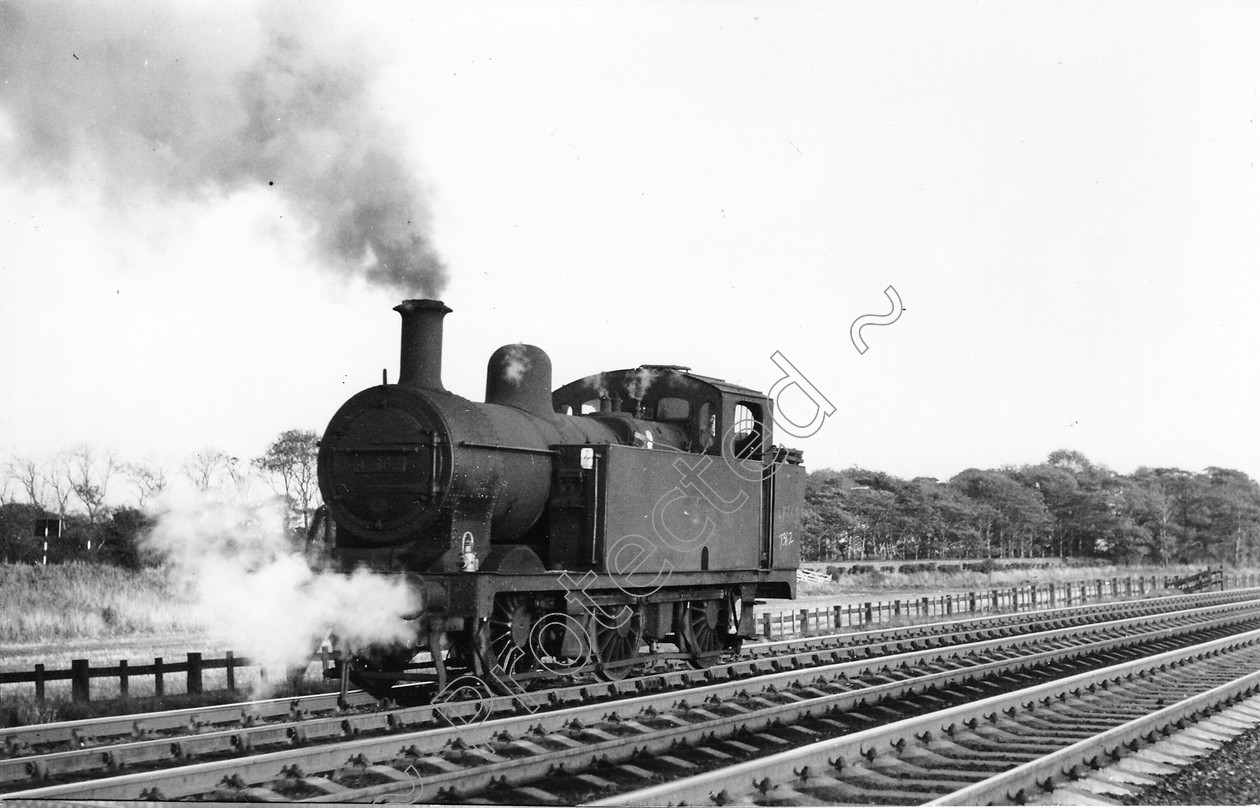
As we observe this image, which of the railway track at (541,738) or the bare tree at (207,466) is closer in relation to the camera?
the railway track at (541,738)

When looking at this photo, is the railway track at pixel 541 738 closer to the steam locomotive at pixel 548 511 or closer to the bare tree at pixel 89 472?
the steam locomotive at pixel 548 511

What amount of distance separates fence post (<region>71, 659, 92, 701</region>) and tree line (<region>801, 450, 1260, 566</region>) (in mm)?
13186

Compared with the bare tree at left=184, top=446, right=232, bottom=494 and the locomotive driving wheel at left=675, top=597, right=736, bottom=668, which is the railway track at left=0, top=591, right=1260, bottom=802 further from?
the bare tree at left=184, top=446, right=232, bottom=494

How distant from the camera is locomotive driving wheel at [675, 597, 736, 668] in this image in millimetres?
10727

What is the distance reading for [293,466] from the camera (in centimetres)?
1382

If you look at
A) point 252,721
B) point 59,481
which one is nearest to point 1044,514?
point 252,721

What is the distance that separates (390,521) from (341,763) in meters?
2.53

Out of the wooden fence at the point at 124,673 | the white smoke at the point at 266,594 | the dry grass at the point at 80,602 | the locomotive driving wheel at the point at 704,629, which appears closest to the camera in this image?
the white smoke at the point at 266,594

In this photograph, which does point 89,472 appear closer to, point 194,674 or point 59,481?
point 59,481

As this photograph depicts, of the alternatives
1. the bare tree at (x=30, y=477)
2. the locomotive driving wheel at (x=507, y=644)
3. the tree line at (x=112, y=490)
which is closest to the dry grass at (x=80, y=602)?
the tree line at (x=112, y=490)

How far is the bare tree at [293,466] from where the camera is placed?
12741 millimetres

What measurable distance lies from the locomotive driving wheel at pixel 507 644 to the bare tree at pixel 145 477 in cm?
342

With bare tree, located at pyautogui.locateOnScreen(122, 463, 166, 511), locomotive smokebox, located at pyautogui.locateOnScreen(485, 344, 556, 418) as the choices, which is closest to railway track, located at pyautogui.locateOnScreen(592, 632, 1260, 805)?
locomotive smokebox, located at pyautogui.locateOnScreen(485, 344, 556, 418)

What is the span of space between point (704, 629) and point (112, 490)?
6219 millimetres
